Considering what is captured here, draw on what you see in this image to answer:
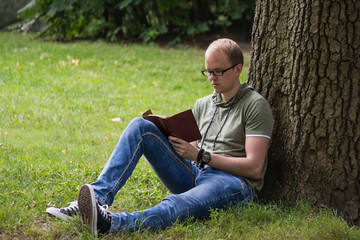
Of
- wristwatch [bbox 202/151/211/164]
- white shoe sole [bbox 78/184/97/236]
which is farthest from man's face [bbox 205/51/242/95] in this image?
white shoe sole [bbox 78/184/97/236]

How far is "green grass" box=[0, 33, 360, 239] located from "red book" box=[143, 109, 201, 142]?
2.01 feet

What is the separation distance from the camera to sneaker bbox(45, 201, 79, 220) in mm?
3617

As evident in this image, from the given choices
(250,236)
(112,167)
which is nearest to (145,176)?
(112,167)

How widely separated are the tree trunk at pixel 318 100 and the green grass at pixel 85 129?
20 centimetres

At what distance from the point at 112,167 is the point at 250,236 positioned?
106 centimetres

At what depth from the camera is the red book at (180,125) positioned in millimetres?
3754

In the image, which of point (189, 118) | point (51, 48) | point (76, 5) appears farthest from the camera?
point (76, 5)

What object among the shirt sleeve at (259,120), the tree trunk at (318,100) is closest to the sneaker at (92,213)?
the shirt sleeve at (259,120)

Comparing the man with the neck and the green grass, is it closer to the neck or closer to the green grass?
the neck

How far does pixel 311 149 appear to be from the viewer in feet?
13.1

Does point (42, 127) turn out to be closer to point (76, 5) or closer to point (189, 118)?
point (189, 118)

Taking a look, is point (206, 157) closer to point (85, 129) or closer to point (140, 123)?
point (140, 123)

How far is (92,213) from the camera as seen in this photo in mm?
3279

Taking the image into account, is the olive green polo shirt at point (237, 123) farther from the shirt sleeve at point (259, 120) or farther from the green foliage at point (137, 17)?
the green foliage at point (137, 17)
